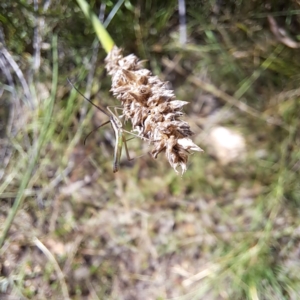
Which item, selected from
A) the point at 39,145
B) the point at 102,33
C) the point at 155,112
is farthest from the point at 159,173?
the point at 155,112

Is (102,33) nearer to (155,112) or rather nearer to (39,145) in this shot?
(155,112)

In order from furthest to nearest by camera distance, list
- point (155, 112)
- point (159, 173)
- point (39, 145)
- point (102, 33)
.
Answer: point (159, 173), point (39, 145), point (102, 33), point (155, 112)

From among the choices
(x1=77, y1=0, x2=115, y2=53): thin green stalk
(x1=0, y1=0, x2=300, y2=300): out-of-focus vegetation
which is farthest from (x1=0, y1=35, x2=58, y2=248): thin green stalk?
(x1=77, y1=0, x2=115, y2=53): thin green stalk

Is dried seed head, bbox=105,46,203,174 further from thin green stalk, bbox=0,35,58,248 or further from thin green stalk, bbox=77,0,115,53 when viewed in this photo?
thin green stalk, bbox=0,35,58,248

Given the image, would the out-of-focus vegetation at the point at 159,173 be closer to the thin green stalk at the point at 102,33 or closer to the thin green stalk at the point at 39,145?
the thin green stalk at the point at 39,145

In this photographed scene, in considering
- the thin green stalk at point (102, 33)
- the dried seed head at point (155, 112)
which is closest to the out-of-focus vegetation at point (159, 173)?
the thin green stalk at point (102, 33)
